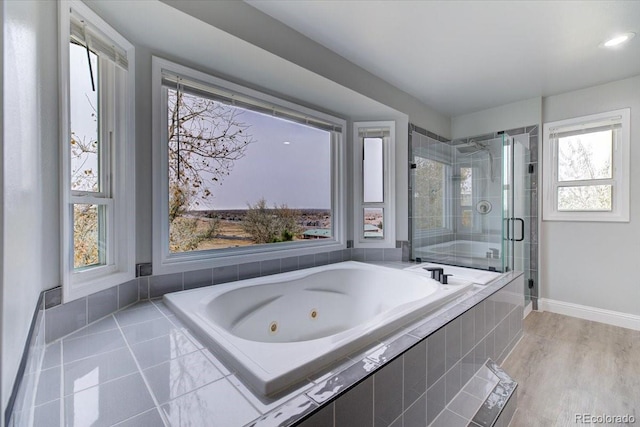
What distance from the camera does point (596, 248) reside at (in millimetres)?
2723

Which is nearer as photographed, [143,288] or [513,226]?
[143,288]

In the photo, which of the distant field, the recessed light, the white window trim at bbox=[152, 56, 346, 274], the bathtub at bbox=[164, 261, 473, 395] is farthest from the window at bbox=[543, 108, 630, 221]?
the distant field

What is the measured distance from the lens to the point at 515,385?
1685 mm

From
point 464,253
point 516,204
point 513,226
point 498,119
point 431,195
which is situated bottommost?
point 464,253

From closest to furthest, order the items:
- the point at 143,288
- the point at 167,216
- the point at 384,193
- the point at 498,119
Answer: the point at 143,288, the point at 167,216, the point at 384,193, the point at 498,119

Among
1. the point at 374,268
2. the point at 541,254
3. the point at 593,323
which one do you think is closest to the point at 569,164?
the point at 541,254

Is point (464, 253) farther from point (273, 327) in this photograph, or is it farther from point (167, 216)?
point (167, 216)

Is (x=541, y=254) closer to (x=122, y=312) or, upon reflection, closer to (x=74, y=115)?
(x=122, y=312)

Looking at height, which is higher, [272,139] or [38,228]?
[272,139]

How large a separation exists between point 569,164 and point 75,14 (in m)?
4.15

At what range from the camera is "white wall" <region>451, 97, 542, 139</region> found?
3.04 m

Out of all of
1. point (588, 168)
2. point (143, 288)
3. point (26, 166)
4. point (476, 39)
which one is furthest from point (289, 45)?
point (588, 168)

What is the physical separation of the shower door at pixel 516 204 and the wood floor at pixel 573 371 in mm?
614

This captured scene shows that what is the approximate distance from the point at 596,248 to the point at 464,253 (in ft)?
4.18
